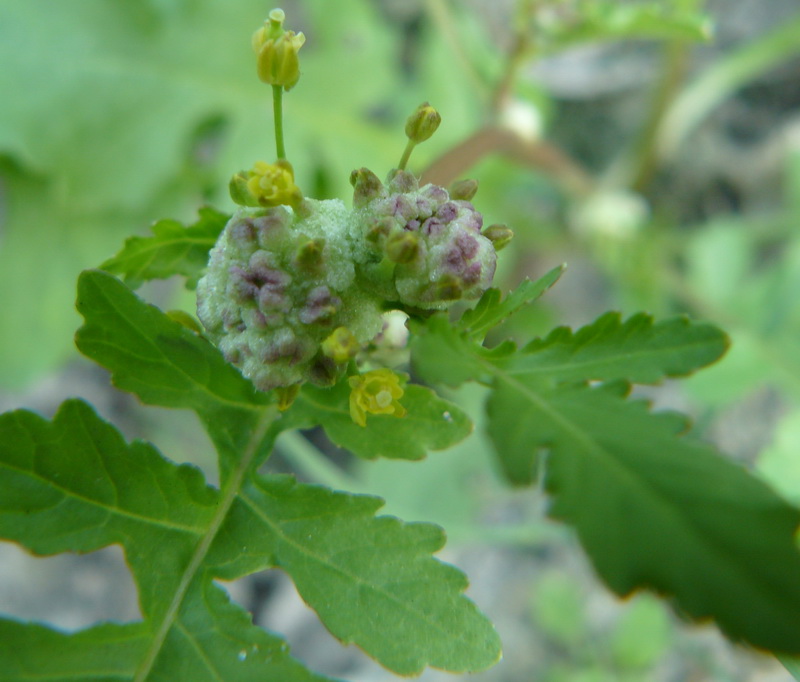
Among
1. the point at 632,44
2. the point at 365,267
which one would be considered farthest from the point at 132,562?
the point at 632,44

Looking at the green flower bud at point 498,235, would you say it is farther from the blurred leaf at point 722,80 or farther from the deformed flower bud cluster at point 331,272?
the blurred leaf at point 722,80

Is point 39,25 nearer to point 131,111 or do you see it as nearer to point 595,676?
point 131,111

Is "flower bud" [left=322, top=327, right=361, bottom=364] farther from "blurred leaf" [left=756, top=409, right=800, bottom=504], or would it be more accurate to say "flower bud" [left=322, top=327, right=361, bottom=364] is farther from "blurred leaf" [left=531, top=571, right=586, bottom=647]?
"blurred leaf" [left=531, top=571, right=586, bottom=647]

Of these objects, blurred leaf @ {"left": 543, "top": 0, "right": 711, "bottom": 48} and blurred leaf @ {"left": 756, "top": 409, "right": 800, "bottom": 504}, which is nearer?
blurred leaf @ {"left": 756, "top": 409, "right": 800, "bottom": 504}

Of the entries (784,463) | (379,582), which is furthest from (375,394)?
(784,463)

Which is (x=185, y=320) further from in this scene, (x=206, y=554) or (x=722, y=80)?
(x=722, y=80)

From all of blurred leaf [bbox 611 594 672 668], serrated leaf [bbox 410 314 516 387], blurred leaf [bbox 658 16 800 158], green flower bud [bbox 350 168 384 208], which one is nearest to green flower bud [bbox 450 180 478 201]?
green flower bud [bbox 350 168 384 208]

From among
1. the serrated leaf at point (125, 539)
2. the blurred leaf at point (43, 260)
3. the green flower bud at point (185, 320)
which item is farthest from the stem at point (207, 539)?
Result: the blurred leaf at point (43, 260)
